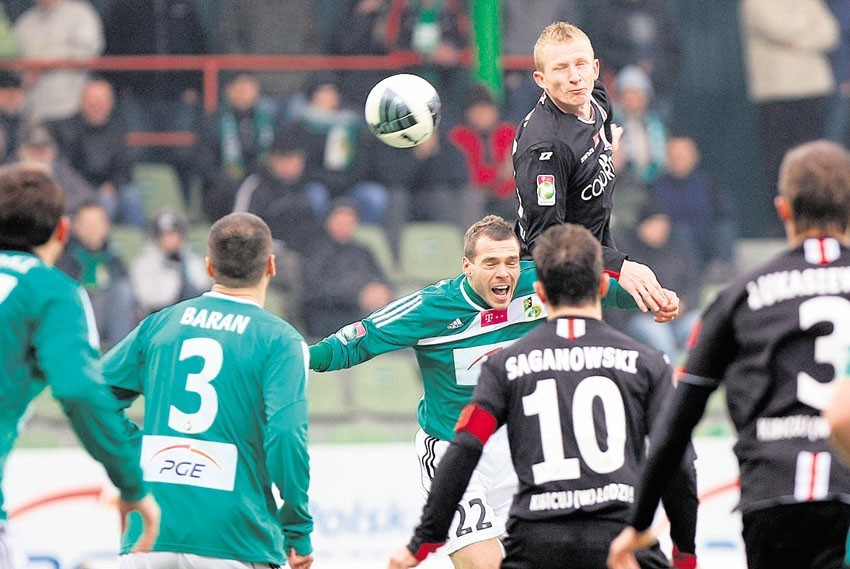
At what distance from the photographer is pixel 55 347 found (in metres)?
4.50

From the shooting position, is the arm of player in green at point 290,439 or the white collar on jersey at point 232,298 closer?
the arm of player in green at point 290,439

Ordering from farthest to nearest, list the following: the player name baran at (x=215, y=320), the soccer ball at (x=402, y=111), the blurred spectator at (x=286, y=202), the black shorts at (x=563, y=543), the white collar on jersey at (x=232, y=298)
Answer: the blurred spectator at (x=286, y=202), the soccer ball at (x=402, y=111), the white collar on jersey at (x=232, y=298), the player name baran at (x=215, y=320), the black shorts at (x=563, y=543)

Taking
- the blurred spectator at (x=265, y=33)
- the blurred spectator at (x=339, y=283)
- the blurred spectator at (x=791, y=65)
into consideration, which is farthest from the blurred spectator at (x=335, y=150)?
the blurred spectator at (x=791, y=65)

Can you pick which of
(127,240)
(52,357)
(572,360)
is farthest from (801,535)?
(127,240)

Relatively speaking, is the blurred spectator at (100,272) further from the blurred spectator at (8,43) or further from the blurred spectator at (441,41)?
the blurred spectator at (441,41)

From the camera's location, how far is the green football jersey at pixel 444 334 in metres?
6.71

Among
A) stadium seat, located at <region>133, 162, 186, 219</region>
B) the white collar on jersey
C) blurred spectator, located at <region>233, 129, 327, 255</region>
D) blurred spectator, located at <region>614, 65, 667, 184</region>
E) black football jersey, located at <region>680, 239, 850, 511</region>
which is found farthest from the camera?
stadium seat, located at <region>133, 162, 186, 219</region>

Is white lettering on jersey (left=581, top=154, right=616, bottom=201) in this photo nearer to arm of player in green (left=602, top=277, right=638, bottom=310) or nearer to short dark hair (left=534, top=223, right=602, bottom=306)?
arm of player in green (left=602, top=277, right=638, bottom=310)

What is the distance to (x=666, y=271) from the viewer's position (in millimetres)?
12539

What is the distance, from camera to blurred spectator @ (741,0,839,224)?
13.7 m

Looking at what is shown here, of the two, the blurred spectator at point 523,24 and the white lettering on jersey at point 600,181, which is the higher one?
the blurred spectator at point 523,24

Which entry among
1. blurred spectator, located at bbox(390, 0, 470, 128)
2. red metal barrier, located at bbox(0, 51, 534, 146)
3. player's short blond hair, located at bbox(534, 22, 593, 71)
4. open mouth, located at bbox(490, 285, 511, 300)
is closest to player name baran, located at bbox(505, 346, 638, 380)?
open mouth, located at bbox(490, 285, 511, 300)

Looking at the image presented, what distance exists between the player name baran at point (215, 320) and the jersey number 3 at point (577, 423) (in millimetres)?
1194

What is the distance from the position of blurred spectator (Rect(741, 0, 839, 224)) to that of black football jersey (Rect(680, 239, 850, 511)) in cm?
982
